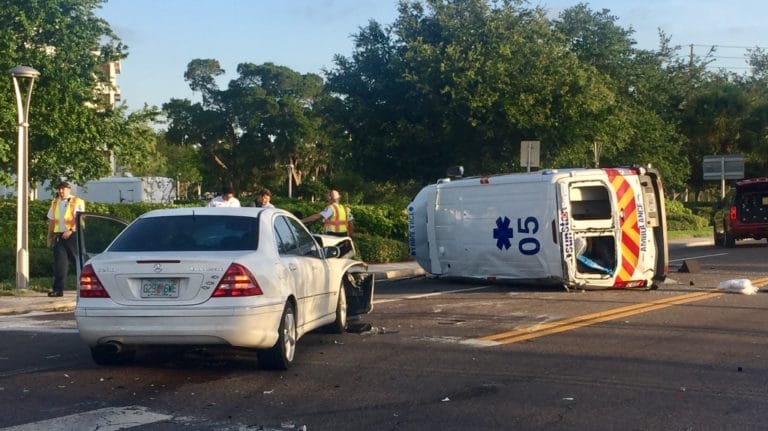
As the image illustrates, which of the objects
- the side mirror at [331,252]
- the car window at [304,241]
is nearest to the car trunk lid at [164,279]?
the car window at [304,241]

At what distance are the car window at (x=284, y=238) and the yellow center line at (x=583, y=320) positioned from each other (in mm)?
2320

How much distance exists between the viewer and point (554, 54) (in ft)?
95.4

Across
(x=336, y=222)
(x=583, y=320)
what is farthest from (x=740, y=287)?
(x=336, y=222)

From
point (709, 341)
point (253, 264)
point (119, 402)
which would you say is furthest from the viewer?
point (709, 341)

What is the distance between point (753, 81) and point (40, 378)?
5291 cm

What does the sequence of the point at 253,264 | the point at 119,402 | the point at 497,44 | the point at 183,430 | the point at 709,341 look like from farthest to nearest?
1. the point at 497,44
2. the point at 709,341
3. the point at 253,264
4. the point at 119,402
5. the point at 183,430

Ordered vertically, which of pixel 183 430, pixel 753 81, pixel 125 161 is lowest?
pixel 183 430

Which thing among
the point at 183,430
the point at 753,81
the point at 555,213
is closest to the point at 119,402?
the point at 183,430

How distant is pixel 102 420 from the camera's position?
6656 millimetres

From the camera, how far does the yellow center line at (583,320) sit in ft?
33.8

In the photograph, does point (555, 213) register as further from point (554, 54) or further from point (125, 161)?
point (125, 161)

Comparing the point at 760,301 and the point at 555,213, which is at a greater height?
the point at 555,213

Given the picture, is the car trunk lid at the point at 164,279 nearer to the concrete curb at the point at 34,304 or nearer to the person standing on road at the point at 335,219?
the concrete curb at the point at 34,304

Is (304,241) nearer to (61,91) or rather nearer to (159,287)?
(159,287)
